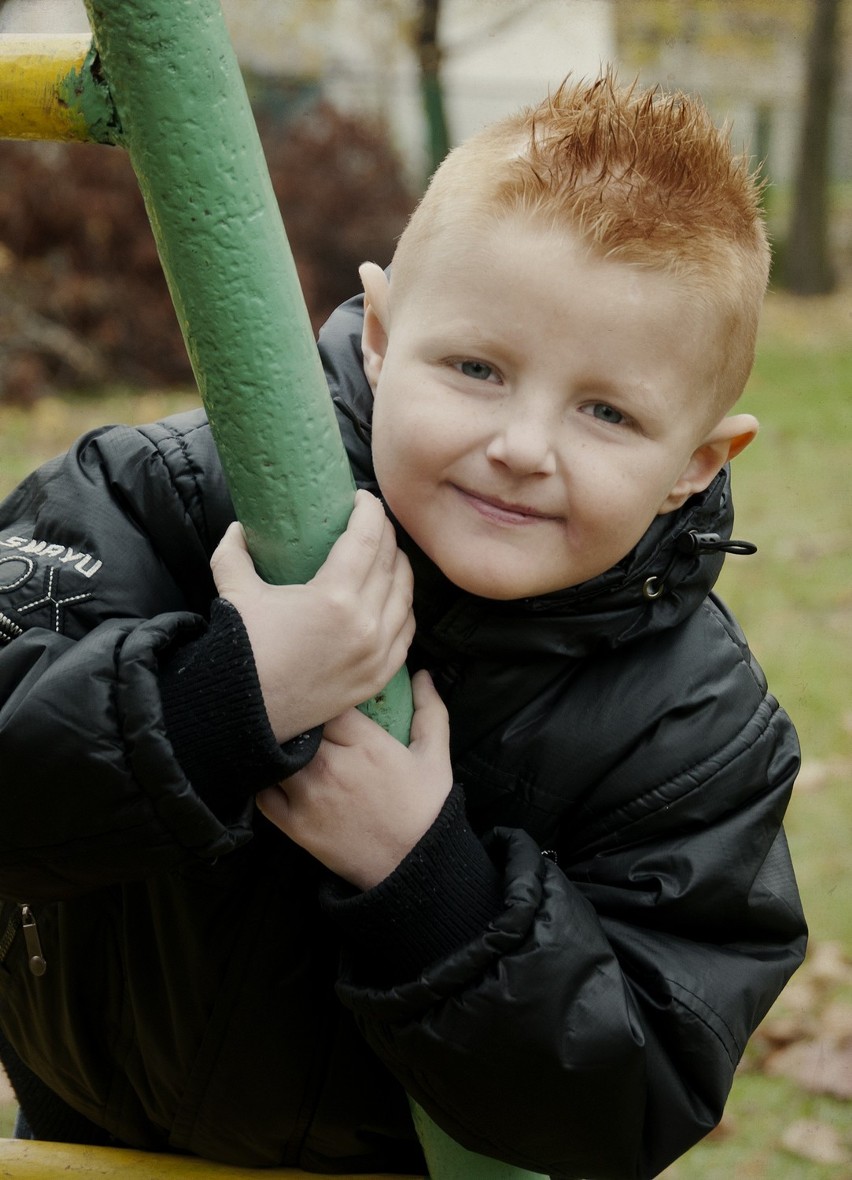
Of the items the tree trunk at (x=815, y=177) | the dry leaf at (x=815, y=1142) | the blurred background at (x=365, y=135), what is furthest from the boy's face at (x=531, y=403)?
the tree trunk at (x=815, y=177)

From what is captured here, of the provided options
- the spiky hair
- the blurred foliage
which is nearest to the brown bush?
the blurred foliage

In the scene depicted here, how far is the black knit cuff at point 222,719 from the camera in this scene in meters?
1.19

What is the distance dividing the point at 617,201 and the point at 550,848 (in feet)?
2.22

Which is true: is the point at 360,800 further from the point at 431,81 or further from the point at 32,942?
the point at 431,81

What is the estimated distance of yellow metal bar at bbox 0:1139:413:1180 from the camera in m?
1.50

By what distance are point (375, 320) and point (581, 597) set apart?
1.23 feet

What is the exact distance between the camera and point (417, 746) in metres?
1.33

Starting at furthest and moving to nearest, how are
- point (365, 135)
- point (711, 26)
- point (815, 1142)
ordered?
point (711, 26) → point (365, 135) → point (815, 1142)

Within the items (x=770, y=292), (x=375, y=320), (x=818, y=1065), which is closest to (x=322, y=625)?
(x=375, y=320)

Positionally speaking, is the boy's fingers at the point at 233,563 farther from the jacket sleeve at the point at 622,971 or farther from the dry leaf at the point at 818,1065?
the dry leaf at the point at 818,1065

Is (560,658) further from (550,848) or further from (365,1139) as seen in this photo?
(365,1139)

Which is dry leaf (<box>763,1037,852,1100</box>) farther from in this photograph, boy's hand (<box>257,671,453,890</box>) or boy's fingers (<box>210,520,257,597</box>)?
boy's fingers (<box>210,520,257,597</box>)

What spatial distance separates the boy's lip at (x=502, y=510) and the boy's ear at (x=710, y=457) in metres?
0.23

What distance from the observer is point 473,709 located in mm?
1470
